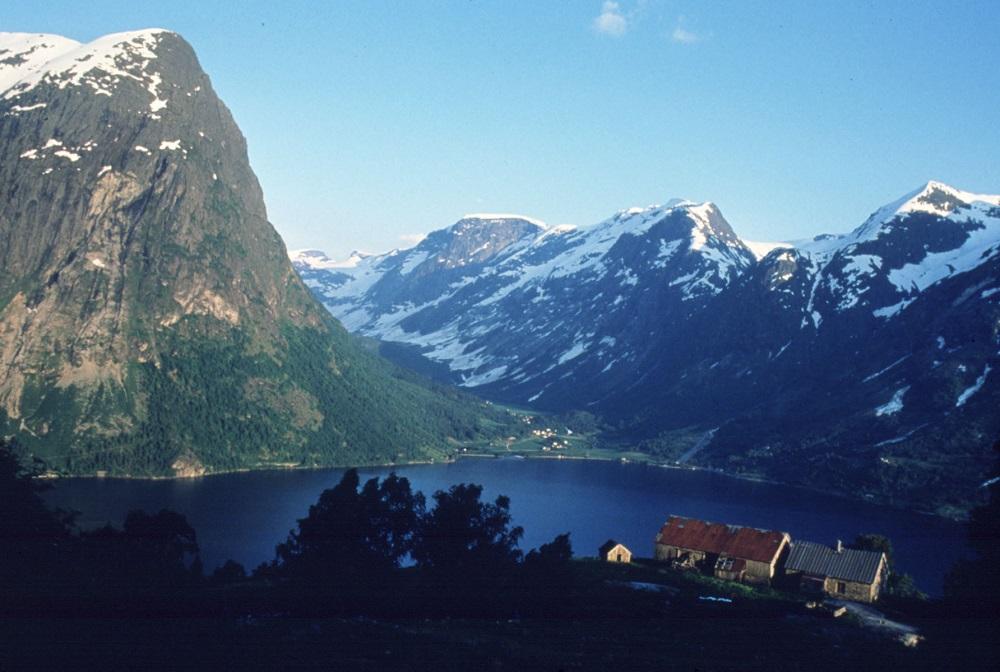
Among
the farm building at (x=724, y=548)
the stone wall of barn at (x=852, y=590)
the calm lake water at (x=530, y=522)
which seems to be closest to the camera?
the stone wall of barn at (x=852, y=590)

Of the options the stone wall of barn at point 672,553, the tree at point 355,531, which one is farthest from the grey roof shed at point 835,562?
the tree at point 355,531

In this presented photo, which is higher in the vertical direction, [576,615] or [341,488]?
[341,488]

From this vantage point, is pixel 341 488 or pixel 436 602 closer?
pixel 436 602

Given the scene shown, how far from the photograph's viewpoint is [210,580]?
251ft

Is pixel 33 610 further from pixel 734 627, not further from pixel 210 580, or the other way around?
pixel 734 627

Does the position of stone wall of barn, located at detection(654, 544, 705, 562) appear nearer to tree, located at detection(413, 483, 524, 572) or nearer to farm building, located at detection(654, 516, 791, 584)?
farm building, located at detection(654, 516, 791, 584)

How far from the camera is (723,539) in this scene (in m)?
85.3

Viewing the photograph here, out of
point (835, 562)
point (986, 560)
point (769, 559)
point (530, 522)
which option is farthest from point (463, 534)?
point (530, 522)

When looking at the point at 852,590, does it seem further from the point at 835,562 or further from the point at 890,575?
the point at 890,575

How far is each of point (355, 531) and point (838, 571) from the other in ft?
136

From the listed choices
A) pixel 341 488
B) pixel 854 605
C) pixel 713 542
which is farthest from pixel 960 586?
pixel 341 488

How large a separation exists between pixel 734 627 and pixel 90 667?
40.1m

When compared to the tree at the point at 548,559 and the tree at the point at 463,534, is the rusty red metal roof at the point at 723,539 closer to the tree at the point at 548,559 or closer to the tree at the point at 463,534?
the tree at the point at 548,559

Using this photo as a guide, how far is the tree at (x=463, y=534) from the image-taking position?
7281cm
